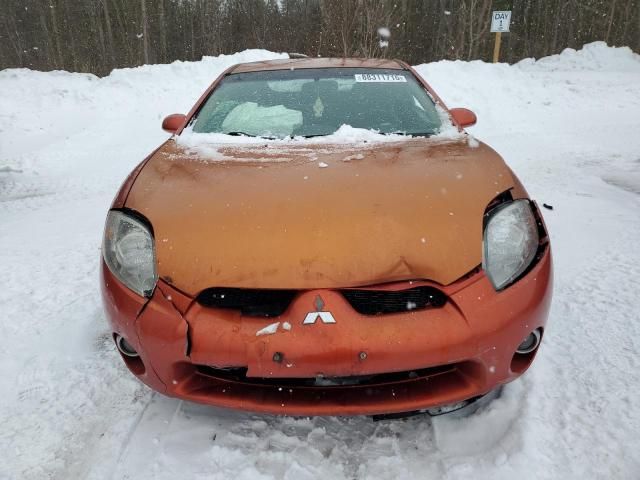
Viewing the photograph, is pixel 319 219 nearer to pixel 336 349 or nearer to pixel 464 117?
pixel 336 349

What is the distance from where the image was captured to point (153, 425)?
1730 millimetres

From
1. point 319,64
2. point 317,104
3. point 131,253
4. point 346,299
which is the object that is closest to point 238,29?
point 319,64

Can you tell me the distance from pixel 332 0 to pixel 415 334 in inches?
572

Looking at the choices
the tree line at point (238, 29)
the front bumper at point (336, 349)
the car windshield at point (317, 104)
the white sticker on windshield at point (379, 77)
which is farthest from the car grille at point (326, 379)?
the tree line at point (238, 29)

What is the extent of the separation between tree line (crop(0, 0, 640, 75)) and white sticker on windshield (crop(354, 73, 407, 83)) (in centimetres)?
1894

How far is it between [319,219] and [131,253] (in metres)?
0.67

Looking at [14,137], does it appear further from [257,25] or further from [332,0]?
Result: [257,25]

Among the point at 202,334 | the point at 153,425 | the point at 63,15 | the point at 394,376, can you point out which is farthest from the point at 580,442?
the point at 63,15

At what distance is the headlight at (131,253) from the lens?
1537mm

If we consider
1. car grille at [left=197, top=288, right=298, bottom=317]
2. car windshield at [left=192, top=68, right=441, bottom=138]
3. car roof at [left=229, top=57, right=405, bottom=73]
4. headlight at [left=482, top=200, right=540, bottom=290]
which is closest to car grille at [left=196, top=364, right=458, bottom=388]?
car grille at [left=197, top=288, right=298, bottom=317]

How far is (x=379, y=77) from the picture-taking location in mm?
2918

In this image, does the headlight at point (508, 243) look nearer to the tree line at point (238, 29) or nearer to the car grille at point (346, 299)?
the car grille at point (346, 299)

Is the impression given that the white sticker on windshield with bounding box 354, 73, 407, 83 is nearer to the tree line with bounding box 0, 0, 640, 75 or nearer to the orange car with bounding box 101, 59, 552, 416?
the orange car with bounding box 101, 59, 552, 416

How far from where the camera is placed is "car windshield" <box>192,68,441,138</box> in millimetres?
2479
